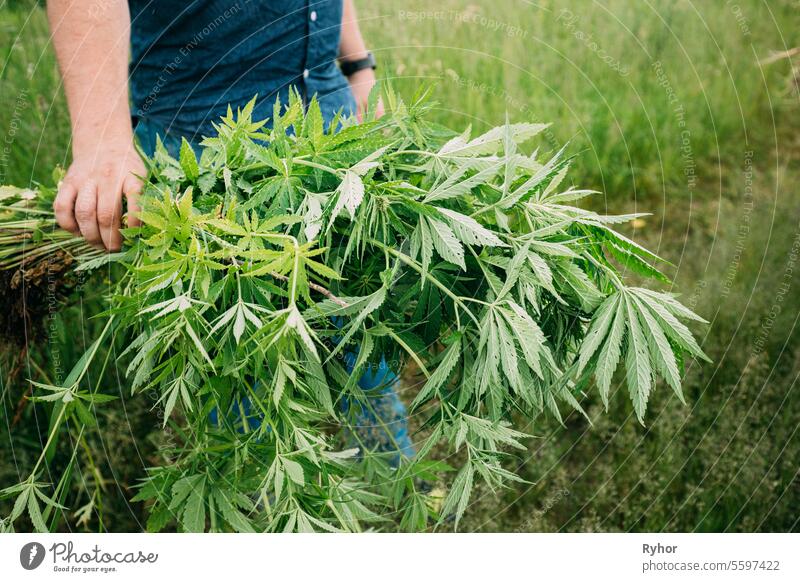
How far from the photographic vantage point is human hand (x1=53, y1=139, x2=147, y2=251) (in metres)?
1.31

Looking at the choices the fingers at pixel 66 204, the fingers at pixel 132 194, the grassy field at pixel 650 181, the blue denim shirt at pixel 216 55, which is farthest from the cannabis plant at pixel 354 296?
the grassy field at pixel 650 181

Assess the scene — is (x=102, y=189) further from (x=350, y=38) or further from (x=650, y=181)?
(x=650, y=181)

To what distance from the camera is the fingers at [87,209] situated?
1.32m

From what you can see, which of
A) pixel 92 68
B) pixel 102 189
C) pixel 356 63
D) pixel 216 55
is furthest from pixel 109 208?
pixel 356 63

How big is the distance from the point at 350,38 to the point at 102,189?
98 centimetres

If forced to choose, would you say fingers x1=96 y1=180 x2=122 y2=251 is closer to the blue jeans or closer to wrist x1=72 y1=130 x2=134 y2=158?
wrist x1=72 y1=130 x2=134 y2=158

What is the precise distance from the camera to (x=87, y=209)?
1321 millimetres

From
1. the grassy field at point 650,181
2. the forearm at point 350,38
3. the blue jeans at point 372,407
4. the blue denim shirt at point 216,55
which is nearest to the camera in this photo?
the blue denim shirt at point 216,55

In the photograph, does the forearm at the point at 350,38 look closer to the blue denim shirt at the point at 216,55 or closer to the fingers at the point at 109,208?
the blue denim shirt at the point at 216,55

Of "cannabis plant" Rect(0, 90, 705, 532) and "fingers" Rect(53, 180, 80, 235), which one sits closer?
"cannabis plant" Rect(0, 90, 705, 532)

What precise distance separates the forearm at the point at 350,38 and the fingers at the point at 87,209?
95cm

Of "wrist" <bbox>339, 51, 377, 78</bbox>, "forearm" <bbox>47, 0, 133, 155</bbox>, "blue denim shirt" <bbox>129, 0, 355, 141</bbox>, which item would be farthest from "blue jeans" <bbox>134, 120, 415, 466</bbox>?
"wrist" <bbox>339, 51, 377, 78</bbox>
